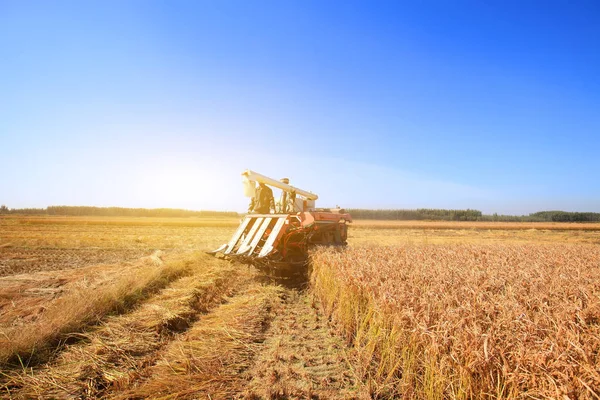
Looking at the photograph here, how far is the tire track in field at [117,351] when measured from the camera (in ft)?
10.5

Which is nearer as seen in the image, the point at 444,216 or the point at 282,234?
the point at 282,234

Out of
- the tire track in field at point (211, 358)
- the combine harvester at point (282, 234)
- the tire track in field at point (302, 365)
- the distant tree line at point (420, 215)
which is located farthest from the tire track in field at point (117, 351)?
the distant tree line at point (420, 215)

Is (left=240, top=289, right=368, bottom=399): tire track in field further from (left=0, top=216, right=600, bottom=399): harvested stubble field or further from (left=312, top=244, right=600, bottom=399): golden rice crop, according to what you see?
(left=312, top=244, right=600, bottom=399): golden rice crop

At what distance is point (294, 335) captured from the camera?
4852mm

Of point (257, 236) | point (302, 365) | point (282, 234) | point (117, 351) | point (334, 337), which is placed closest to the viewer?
point (302, 365)

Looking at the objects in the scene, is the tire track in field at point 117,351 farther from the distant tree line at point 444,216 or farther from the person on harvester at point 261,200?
the distant tree line at point 444,216

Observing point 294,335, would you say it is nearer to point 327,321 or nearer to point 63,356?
point 327,321

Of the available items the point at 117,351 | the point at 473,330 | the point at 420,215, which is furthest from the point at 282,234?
the point at 420,215

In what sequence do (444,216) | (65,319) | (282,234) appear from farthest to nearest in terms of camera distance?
(444,216), (282,234), (65,319)

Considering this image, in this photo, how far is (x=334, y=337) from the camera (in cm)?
475

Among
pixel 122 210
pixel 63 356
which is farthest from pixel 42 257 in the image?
pixel 122 210

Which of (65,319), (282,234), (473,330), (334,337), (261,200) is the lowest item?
(334,337)

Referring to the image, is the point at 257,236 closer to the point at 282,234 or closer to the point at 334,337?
the point at 282,234

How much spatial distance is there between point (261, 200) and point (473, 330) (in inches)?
330
